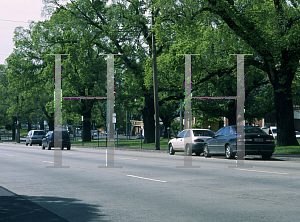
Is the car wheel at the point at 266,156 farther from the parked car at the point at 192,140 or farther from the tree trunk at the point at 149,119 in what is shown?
the tree trunk at the point at 149,119

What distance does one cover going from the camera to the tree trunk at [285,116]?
2594 cm

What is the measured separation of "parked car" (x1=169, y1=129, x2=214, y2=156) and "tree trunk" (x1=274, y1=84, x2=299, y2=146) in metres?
4.55

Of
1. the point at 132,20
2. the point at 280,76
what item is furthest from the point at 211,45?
the point at 132,20

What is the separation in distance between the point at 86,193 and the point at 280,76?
63.0 ft

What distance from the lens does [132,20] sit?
124 feet

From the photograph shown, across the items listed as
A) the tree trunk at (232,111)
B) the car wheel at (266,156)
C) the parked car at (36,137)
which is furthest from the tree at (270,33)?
the parked car at (36,137)

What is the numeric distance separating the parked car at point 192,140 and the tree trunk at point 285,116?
455cm

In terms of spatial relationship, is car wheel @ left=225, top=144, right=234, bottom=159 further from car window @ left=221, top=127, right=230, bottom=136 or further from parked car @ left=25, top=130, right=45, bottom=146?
parked car @ left=25, top=130, right=45, bottom=146

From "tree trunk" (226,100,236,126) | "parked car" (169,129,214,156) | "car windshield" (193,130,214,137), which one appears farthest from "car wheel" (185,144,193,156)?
"tree trunk" (226,100,236,126)

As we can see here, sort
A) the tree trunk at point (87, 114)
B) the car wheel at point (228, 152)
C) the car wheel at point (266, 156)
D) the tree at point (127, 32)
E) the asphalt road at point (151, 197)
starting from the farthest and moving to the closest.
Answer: the tree trunk at point (87, 114), the tree at point (127, 32), the car wheel at point (266, 156), the car wheel at point (228, 152), the asphalt road at point (151, 197)

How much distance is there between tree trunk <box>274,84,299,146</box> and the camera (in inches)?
1021

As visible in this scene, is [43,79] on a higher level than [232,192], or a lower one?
higher

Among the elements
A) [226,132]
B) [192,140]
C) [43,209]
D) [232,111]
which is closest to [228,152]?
[226,132]

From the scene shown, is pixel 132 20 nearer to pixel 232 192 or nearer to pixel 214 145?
pixel 214 145
